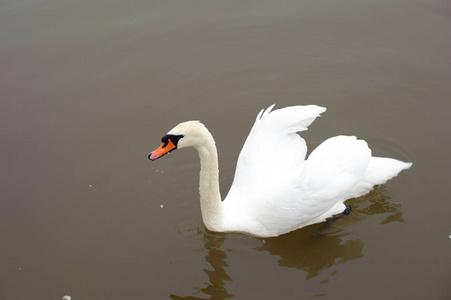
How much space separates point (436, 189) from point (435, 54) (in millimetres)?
2495

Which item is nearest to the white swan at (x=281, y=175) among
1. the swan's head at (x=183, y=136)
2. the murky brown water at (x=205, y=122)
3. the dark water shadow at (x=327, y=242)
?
the swan's head at (x=183, y=136)

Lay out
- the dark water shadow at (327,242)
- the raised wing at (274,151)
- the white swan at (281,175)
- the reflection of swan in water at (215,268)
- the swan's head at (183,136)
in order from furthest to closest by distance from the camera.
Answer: the raised wing at (274,151)
the dark water shadow at (327,242)
the reflection of swan in water at (215,268)
the white swan at (281,175)
the swan's head at (183,136)

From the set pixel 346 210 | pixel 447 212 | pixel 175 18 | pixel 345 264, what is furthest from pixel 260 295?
pixel 175 18

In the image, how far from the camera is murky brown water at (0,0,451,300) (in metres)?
5.13

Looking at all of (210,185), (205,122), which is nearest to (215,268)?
(210,185)

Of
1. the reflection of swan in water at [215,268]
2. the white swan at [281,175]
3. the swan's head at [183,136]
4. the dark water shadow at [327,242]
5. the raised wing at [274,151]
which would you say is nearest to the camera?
the swan's head at [183,136]

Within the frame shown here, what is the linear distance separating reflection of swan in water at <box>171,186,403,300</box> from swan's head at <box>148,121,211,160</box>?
1250 millimetres

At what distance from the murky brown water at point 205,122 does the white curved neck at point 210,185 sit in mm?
376

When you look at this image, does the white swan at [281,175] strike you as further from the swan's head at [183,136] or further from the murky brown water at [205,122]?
the murky brown water at [205,122]

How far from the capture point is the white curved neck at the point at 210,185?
4.80 metres

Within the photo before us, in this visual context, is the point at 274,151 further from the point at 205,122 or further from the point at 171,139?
the point at 205,122

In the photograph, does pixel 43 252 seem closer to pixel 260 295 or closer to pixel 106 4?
pixel 260 295

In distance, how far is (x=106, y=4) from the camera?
28.3ft

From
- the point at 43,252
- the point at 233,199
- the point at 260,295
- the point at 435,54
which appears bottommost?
→ the point at 260,295
